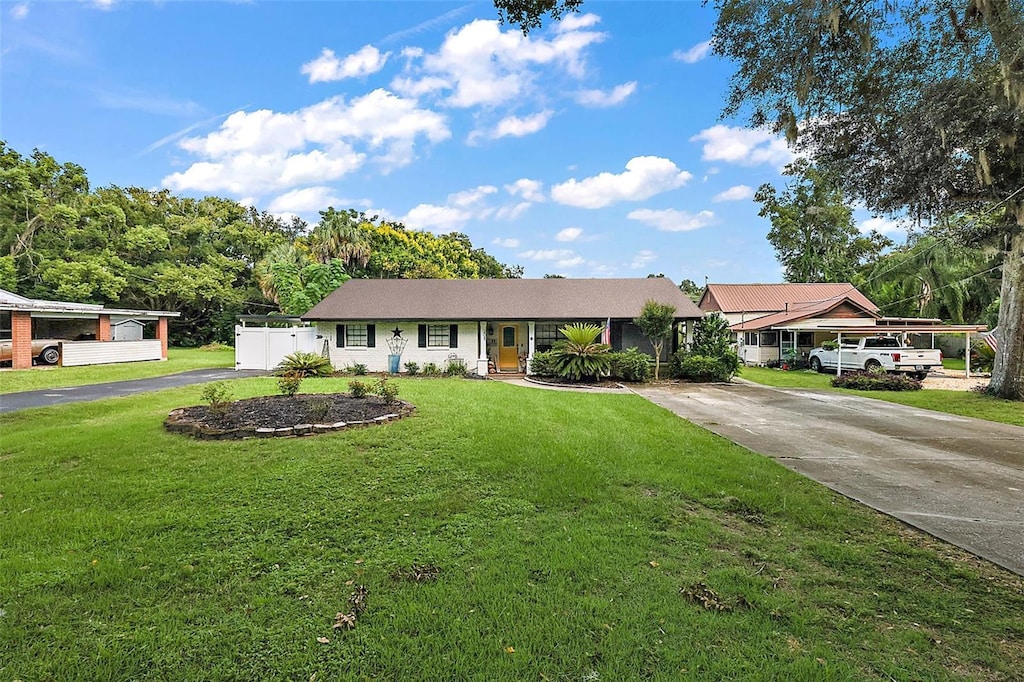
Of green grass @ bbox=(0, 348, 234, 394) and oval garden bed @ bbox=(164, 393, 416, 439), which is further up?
green grass @ bbox=(0, 348, 234, 394)

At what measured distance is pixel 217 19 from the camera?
9.59 metres

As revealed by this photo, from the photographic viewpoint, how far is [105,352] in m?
20.2

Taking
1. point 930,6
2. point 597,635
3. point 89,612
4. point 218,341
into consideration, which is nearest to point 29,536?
point 89,612

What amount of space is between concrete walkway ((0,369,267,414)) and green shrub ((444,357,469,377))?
744 centimetres

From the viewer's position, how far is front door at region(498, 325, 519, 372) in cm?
1983

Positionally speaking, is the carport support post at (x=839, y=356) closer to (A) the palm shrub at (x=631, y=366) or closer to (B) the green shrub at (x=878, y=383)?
(B) the green shrub at (x=878, y=383)

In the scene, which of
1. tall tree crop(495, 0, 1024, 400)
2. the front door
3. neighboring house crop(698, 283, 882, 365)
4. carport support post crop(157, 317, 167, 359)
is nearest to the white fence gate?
carport support post crop(157, 317, 167, 359)

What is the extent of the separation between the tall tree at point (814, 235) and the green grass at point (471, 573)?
39622mm

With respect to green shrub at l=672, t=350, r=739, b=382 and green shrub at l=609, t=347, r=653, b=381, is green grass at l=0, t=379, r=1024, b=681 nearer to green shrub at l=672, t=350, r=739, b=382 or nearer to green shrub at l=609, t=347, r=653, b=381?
green shrub at l=609, t=347, r=653, b=381

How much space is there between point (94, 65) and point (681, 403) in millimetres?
14718

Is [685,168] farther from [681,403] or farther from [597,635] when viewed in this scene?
[597,635]

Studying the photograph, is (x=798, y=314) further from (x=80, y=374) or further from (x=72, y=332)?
(x=72, y=332)

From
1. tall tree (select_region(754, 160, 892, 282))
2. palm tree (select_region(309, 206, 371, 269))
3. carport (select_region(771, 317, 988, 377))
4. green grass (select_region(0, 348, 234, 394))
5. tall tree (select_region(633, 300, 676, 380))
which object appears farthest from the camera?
tall tree (select_region(754, 160, 892, 282))

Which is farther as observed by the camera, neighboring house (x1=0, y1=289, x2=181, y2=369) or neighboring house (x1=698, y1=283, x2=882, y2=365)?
neighboring house (x1=698, y1=283, x2=882, y2=365)
